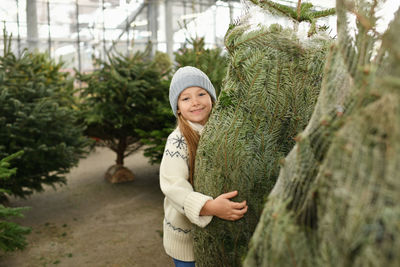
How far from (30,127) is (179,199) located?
11.5ft

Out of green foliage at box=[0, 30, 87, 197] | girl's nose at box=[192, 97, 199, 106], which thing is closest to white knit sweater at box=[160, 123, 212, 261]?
girl's nose at box=[192, 97, 199, 106]

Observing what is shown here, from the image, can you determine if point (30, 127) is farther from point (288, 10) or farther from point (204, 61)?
point (288, 10)

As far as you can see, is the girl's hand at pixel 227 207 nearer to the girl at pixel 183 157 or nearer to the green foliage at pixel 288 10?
the girl at pixel 183 157

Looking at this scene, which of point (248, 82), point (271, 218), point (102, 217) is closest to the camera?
point (271, 218)

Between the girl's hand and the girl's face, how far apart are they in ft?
1.76

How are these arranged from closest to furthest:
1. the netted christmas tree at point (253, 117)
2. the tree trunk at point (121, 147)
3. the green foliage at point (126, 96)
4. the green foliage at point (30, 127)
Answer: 1. the netted christmas tree at point (253, 117)
2. the green foliage at point (30, 127)
3. the green foliage at point (126, 96)
4. the tree trunk at point (121, 147)

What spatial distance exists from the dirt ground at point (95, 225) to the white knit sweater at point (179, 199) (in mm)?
1850

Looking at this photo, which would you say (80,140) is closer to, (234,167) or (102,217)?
(102,217)

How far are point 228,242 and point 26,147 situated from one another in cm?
356

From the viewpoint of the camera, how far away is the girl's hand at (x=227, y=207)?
4.47 ft

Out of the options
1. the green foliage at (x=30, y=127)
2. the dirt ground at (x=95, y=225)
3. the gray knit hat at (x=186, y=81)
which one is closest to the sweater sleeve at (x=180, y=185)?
the gray knit hat at (x=186, y=81)

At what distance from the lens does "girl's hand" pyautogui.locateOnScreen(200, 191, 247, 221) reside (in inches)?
53.6

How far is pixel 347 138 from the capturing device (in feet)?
2.34

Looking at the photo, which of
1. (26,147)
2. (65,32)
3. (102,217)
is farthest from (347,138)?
(65,32)
